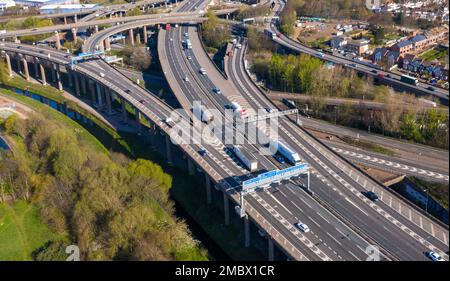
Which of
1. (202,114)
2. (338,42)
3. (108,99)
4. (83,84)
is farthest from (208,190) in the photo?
(338,42)

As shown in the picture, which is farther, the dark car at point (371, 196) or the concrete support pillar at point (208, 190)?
the concrete support pillar at point (208, 190)

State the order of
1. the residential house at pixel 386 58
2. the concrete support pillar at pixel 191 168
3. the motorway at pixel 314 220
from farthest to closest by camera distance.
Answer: the residential house at pixel 386 58, the concrete support pillar at pixel 191 168, the motorway at pixel 314 220

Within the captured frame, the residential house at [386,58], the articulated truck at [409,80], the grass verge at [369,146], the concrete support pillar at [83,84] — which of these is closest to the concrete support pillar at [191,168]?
the grass verge at [369,146]

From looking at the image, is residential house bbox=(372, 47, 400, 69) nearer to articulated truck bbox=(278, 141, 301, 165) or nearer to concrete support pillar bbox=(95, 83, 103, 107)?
articulated truck bbox=(278, 141, 301, 165)

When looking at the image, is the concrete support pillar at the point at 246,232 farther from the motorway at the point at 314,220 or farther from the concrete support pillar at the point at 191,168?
the concrete support pillar at the point at 191,168

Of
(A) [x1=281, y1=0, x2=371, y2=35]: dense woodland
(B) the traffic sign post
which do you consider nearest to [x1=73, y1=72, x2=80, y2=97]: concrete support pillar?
(A) [x1=281, y1=0, x2=371, y2=35]: dense woodland

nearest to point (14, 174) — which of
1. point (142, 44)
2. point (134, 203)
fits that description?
point (134, 203)

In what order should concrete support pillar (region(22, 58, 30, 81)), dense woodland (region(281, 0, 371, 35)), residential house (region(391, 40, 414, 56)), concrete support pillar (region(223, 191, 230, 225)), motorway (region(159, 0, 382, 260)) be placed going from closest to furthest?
motorway (region(159, 0, 382, 260))
concrete support pillar (region(223, 191, 230, 225))
residential house (region(391, 40, 414, 56))
concrete support pillar (region(22, 58, 30, 81))
dense woodland (region(281, 0, 371, 35))
